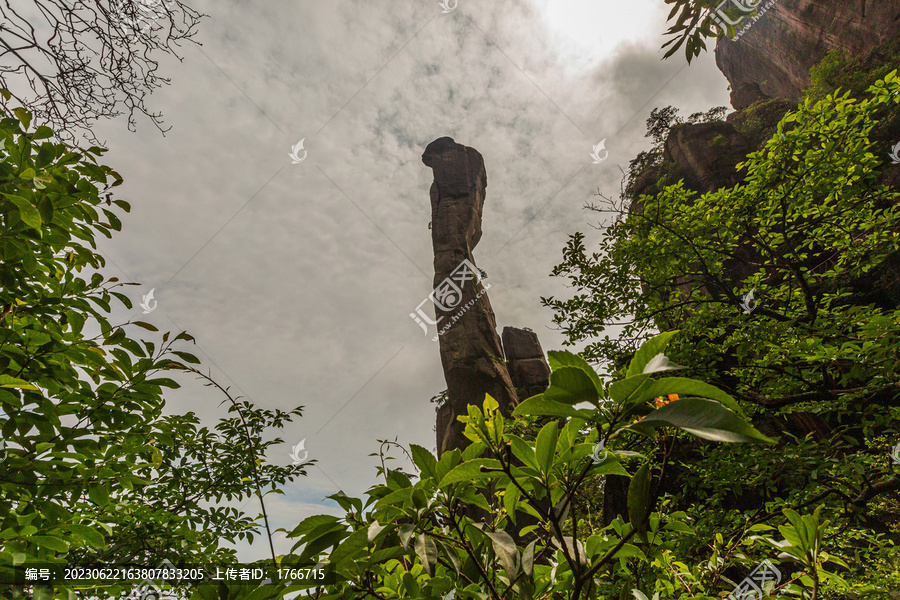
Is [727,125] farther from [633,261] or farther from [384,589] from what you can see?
[384,589]

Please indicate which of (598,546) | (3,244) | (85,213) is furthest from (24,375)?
(598,546)

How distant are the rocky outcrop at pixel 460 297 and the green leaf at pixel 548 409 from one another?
13.2m

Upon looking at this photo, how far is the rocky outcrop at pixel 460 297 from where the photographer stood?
1526cm

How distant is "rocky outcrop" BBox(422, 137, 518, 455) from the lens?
15258 millimetres

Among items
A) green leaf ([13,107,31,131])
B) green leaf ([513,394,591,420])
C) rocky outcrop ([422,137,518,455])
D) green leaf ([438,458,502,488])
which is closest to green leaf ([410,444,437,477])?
green leaf ([438,458,502,488])

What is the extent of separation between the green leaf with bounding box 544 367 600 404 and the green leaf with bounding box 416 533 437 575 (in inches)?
11.0

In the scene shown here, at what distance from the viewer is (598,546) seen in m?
0.83

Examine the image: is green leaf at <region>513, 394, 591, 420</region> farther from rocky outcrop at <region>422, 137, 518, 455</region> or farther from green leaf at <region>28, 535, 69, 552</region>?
rocky outcrop at <region>422, 137, 518, 455</region>

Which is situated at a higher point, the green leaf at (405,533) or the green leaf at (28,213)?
the green leaf at (28,213)

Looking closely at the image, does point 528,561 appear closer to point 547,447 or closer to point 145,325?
point 547,447

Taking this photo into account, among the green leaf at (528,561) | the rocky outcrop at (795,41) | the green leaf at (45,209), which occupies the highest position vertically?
the rocky outcrop at (795,41)

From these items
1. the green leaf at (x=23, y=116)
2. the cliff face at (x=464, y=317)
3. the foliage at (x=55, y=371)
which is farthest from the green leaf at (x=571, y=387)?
the cliff face at (x=464, y=317)

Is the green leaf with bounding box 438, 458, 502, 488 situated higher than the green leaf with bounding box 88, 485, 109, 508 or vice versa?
the green leaf with bounding box 88, 485, 109, 508

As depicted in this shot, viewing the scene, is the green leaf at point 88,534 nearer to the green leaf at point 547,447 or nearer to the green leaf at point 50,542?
the green leaf at point 50,542
